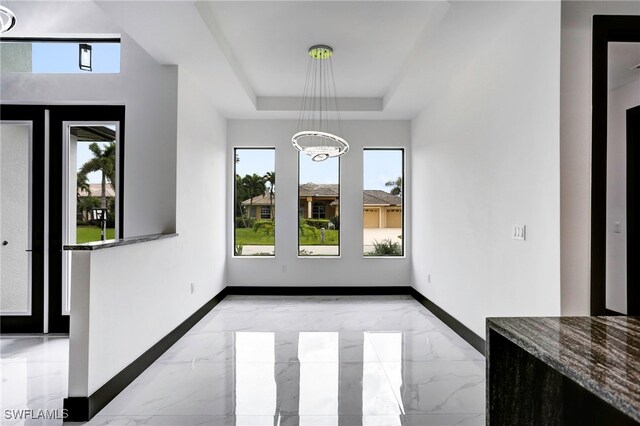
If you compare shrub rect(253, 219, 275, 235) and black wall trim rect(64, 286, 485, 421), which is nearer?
black wall trim rect(64, 286, 485, 421)

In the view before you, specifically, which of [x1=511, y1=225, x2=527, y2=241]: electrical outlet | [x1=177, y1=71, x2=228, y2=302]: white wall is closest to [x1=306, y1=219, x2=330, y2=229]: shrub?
[x1=177, y1=71, x2=228, y2=302]: white wall

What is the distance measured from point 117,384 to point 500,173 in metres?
3.41

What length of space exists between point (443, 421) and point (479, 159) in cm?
229

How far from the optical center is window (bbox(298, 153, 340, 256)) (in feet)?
19.9

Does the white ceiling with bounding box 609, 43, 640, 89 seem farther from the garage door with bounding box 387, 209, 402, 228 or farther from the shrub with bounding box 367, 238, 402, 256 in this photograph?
the shrub with bounding box 367, 238, 402, 256

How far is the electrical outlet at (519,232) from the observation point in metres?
2.72

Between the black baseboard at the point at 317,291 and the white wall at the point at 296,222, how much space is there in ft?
0.23

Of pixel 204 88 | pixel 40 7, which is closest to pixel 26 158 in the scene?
pixel 40 7

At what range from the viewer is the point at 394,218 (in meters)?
6.11

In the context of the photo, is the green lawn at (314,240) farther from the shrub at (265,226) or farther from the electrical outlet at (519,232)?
the electrical outlet at (519,232)

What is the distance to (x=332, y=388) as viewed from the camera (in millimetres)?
2740

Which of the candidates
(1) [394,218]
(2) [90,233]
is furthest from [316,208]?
(2) [90,233]

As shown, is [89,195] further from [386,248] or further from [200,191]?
[386,248]

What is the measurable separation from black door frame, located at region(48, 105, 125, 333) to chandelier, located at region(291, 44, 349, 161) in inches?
80.8
